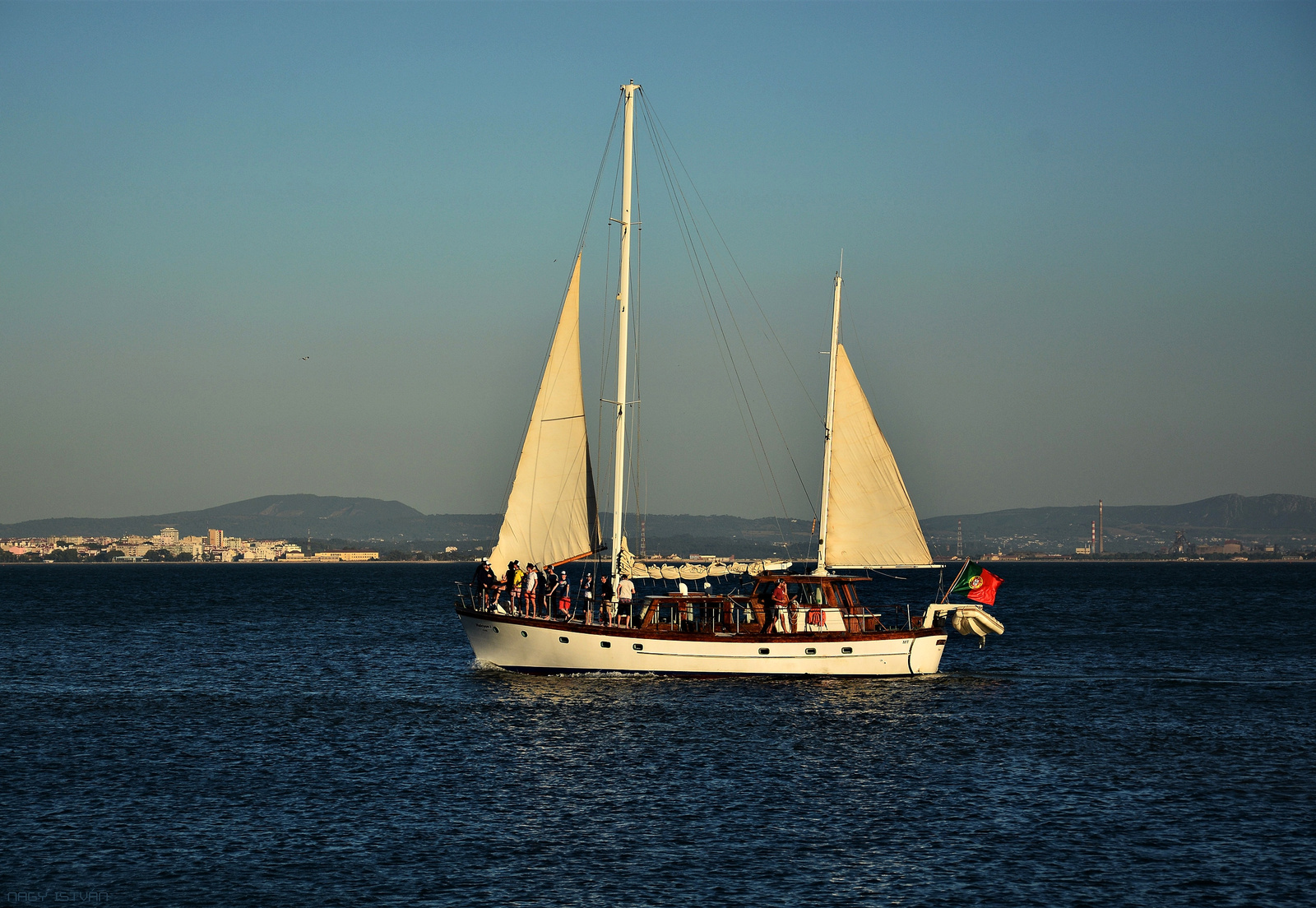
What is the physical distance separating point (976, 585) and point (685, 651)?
10.6 metres

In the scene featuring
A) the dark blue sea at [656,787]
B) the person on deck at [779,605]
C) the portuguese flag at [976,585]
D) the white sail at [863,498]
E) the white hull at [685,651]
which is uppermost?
the white sail at [863,498]

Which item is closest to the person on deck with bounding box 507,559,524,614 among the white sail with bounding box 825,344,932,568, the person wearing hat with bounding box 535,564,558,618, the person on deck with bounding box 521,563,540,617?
the person on deck with bounding box 521,563,540,617

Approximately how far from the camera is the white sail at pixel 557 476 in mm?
40781

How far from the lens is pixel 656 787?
85.0ft

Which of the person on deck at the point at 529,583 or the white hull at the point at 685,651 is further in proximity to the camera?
the person on deck at the point at 529,583

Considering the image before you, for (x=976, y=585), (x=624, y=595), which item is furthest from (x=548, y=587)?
(x=976, y=585)

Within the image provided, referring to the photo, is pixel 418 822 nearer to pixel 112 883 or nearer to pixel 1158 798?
pixel 112 883

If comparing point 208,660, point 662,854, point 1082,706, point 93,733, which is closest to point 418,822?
point 662,854

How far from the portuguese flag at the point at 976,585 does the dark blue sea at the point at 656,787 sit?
3.08 meters

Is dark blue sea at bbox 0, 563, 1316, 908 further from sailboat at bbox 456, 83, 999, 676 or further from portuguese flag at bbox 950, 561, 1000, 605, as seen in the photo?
portuguese flag at bbox 950, 561, 1000, 605

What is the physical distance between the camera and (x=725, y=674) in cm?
4081

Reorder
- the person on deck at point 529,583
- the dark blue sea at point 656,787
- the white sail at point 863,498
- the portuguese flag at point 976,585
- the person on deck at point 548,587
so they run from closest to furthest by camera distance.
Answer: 1. the dark blue sea at point 656,787
2. the person on deck at point 529,583
3. the person on deck at point 548,587
4. the portuguese flag at point 976,585
5. the white sail at point 863,498

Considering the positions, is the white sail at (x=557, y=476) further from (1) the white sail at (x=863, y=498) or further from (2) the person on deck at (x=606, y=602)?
(1) the white sail at (x=863, y=498)

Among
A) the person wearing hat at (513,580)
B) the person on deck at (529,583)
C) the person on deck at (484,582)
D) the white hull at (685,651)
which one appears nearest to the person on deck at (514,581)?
the person wearing hat at (513,580)
